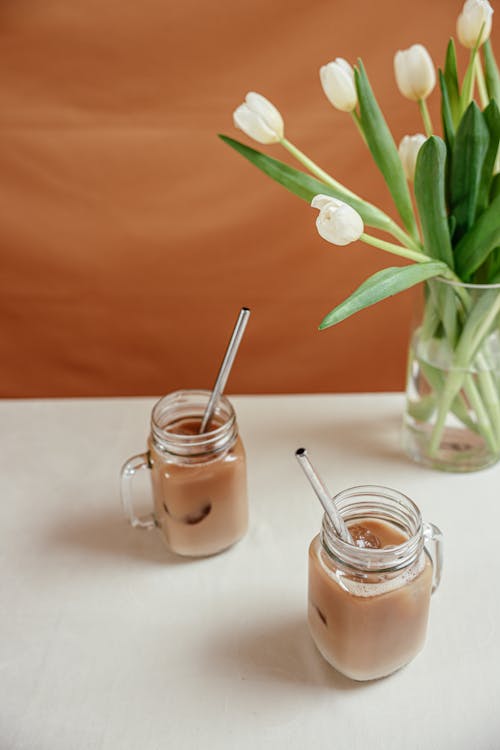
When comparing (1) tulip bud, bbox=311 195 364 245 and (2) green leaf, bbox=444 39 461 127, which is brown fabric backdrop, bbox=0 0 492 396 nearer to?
(2) green leaf, bbox=444 39 461 127

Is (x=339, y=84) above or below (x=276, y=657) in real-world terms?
above

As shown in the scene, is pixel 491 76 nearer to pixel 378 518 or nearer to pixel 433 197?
pixel 433 197

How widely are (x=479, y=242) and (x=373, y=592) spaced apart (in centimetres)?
38

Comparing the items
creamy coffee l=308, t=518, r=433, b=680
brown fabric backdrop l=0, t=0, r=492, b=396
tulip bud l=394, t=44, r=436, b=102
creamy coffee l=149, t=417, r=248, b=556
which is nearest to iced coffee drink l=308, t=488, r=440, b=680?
creamy coffee l=308, t=518, r=433, b=680

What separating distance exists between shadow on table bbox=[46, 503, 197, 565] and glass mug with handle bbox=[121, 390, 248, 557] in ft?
0.05

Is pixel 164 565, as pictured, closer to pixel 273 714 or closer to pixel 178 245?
pixel 273 714

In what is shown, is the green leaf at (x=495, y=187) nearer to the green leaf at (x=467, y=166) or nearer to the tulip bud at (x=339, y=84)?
the green leaf at (x=467, y=166)

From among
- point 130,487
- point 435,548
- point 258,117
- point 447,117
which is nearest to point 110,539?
point 130,487

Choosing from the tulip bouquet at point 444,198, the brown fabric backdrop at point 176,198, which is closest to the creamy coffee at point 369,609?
the tulip bouquet at point 444,198

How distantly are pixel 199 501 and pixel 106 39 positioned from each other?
751mm

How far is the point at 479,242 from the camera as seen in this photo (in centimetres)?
86

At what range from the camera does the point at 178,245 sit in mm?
1427

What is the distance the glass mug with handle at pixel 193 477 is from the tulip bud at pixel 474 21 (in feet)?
1.46

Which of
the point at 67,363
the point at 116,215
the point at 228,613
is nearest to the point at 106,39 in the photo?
the point at 116,215
